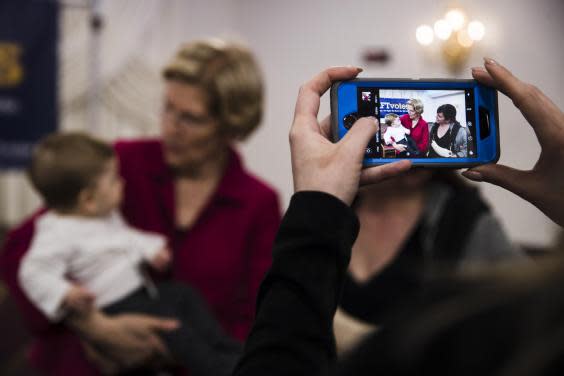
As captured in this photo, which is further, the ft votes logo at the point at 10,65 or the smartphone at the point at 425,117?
the ft votes logo at the point at 10,65

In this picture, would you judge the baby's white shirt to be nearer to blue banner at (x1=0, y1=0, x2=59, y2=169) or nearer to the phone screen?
the phone screen

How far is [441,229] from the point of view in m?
1.33

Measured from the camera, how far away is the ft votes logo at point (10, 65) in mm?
2711

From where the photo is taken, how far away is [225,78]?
155 cm

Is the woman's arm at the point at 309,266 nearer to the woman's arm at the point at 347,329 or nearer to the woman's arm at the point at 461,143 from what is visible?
the woman's arm at the point at 461,143

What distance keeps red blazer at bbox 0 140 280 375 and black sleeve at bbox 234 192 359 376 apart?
966mm

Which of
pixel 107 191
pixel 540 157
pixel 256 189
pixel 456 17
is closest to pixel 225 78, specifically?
pixel 256 189

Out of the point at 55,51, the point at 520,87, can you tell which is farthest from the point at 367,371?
the point at 55,51

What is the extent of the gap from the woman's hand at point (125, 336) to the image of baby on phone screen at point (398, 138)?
0.83m

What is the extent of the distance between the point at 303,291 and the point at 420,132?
29 cm

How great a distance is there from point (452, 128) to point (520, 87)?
10cm

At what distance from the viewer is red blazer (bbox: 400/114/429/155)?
0.65m

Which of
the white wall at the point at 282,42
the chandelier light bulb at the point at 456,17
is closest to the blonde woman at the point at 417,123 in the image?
the chandelier light bulb at the point at 456,17

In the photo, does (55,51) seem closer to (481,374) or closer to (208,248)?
(208,248)
